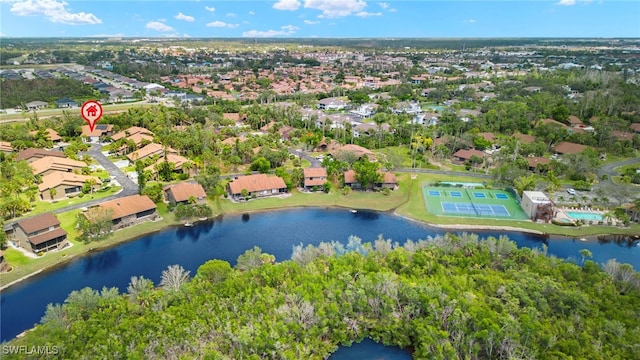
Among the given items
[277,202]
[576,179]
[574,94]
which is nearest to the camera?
[277,202]

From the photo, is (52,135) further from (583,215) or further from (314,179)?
(583,215)

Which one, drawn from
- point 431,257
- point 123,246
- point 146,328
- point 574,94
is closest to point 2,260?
point 123,246

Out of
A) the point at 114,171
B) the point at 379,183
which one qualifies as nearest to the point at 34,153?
the point at 114,171

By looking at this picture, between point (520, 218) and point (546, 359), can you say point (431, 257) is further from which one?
point (520, 218)

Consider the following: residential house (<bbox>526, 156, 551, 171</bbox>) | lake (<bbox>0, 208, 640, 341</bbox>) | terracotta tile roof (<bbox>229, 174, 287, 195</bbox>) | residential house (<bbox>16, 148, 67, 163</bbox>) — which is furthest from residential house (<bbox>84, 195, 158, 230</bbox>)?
residential house (<bbox>526, 156, 551, 171</bbox>)

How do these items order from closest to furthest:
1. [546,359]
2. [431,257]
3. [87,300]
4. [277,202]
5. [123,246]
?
1. [546,359]
2. [87,300]
3. [431,257]
4. [123,246]
5. [277,202]

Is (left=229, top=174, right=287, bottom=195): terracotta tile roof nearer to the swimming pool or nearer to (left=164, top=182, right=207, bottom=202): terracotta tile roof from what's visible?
(left=164, top=182, right=207, bottom=202): terracotta tile roof

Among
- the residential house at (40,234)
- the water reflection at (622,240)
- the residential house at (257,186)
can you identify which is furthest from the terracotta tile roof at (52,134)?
the water reflection at (622,240)
